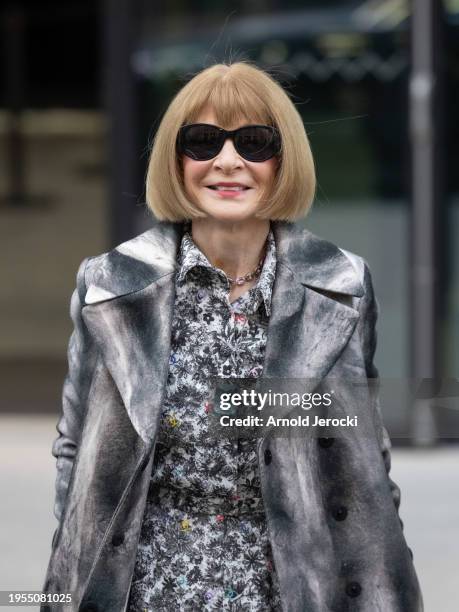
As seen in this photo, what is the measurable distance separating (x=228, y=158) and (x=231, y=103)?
106 mm

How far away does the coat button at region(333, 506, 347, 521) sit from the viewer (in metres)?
2.68

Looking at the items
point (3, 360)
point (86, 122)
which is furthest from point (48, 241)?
point (3, 360)

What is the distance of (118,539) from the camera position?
2633 millimetres

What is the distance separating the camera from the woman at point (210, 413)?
263cm

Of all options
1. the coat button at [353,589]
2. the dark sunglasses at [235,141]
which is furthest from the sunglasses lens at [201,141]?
the coat button at [353,589]

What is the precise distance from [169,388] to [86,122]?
10.9 metres

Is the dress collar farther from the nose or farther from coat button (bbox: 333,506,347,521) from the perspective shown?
coat button (bbox: 333,506,347,521)

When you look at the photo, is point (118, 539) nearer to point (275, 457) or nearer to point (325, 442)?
point (275, 457)

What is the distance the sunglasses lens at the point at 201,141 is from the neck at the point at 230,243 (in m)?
0.14

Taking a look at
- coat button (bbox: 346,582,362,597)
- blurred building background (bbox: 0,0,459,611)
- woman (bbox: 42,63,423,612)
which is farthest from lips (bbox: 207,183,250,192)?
blurred building background (bbox: 0,0,459,611)
